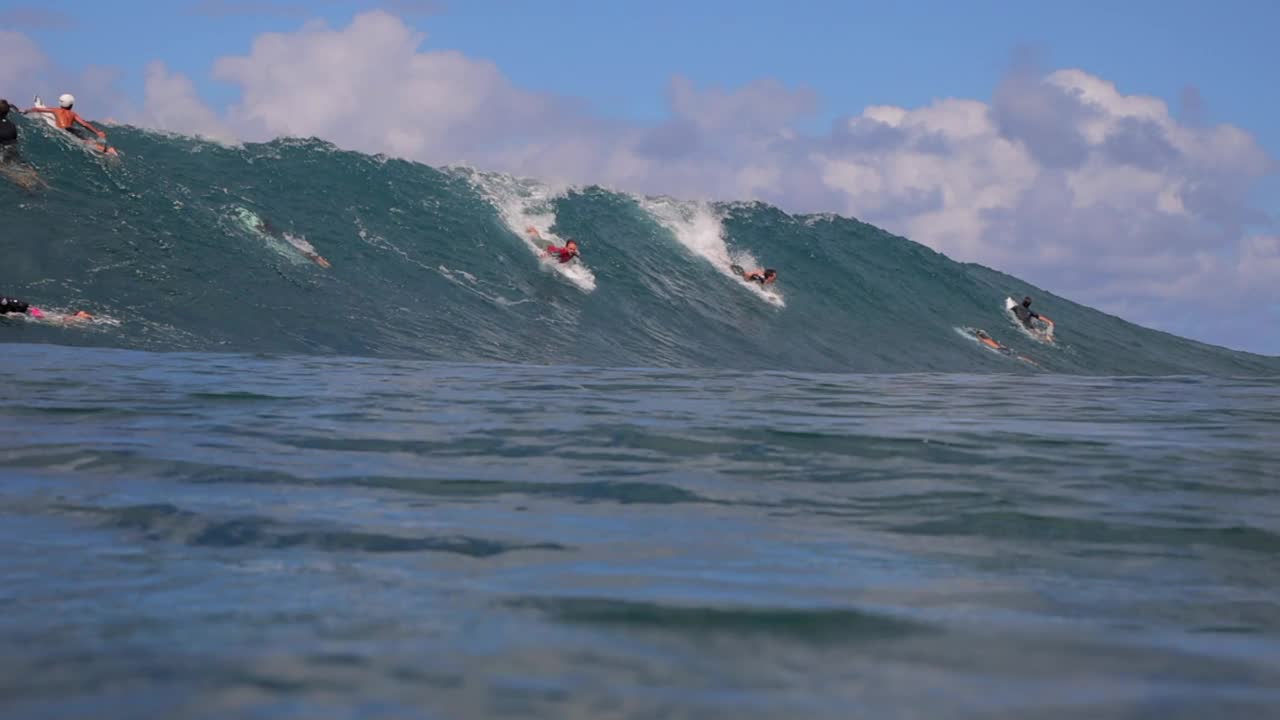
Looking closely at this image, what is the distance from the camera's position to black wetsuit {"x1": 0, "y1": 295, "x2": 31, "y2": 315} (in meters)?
13.3

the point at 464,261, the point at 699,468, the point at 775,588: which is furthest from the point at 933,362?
the point at 775,588

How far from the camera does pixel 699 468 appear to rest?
609cm

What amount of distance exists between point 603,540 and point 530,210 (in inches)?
880

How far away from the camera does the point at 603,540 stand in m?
4.23

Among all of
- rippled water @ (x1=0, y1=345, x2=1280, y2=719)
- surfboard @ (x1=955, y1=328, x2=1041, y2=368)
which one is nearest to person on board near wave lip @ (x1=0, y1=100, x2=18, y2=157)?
rippled water @ (x1=0, y1=345, x2=1280, y2=719)

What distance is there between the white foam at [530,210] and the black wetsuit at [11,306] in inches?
427

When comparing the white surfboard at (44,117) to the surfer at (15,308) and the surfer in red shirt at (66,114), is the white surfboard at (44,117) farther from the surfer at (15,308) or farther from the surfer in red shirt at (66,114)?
the surfer at (15,308)

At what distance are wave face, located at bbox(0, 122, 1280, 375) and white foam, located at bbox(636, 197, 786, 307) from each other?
0.23 ft

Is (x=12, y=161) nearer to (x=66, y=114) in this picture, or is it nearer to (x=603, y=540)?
(x=66, y=114)

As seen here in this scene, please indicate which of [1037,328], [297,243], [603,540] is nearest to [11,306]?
[297,243]

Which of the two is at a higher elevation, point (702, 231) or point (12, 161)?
point (702, 231)

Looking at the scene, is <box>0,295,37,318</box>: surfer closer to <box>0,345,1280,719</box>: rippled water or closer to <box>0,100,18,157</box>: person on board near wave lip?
<box>0,100,18,157</box>: person on board near wave lip

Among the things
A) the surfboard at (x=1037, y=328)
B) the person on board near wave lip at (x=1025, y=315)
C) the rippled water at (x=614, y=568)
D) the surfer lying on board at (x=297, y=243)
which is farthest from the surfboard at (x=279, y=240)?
the person on board near wave lip at (x=1025, y=315)

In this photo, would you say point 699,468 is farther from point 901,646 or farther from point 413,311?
point 413,311
